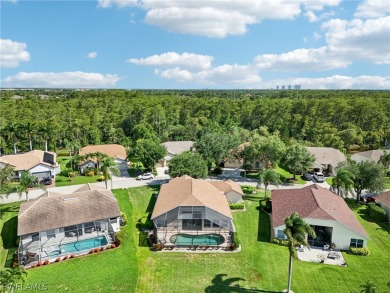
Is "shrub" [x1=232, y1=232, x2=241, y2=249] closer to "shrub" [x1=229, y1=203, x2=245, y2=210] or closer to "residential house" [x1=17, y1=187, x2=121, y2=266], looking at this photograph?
"shrub" [x1=229, y1=203, x2=245, y2=210]

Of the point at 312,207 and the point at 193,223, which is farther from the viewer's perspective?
the point at 312,207

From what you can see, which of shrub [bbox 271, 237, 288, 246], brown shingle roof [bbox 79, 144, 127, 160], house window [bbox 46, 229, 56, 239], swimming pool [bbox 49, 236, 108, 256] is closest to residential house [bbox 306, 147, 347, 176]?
shrub [bbox 271, 237, 288, 246]

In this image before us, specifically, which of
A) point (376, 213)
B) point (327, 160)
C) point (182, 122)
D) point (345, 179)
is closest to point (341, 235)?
point (345, 179)

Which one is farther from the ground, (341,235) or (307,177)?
(307,177)

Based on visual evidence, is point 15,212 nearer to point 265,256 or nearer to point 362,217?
point 265,256

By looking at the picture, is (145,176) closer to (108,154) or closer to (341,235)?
(108,154)
